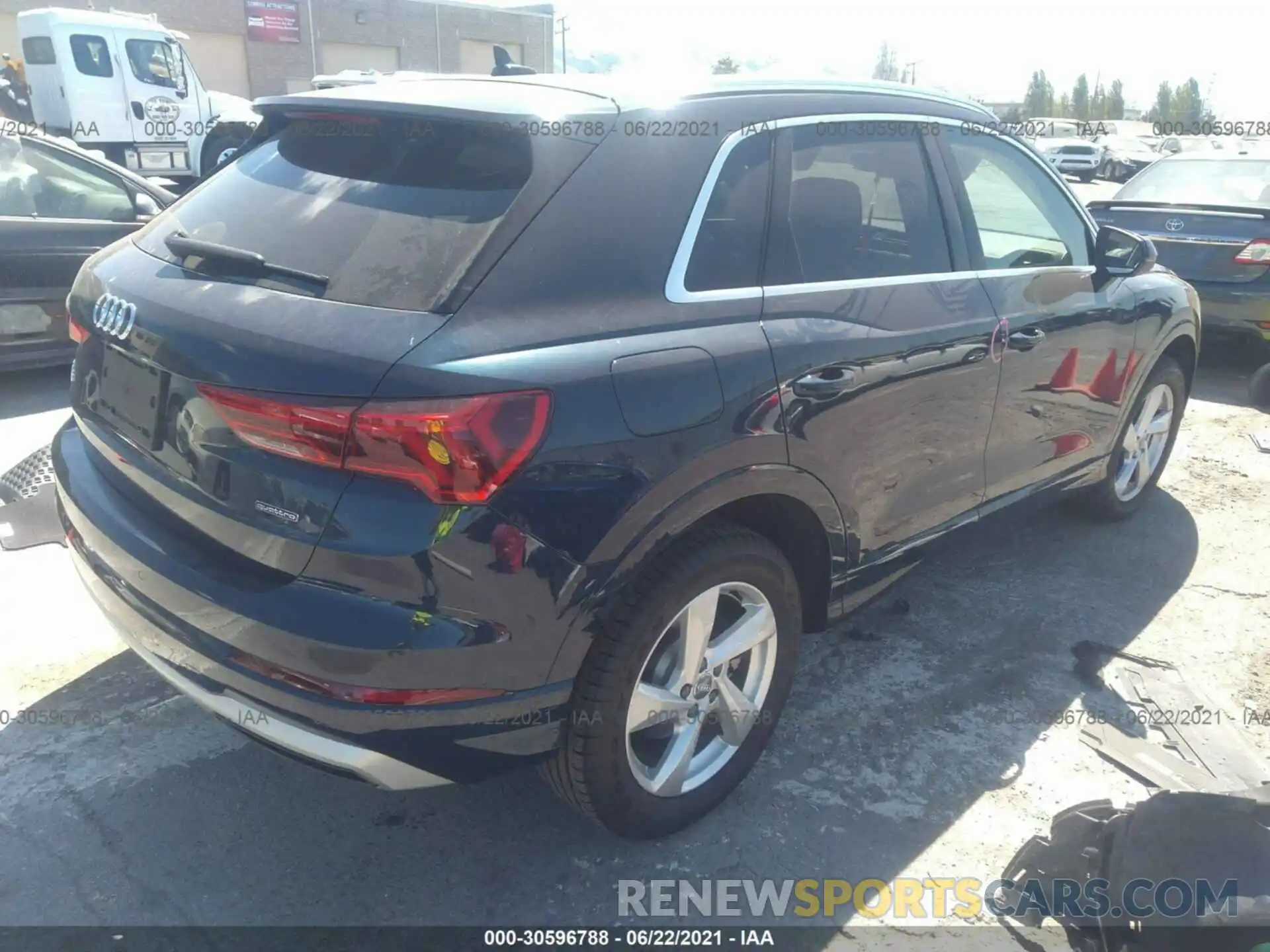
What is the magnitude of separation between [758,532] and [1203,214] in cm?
630

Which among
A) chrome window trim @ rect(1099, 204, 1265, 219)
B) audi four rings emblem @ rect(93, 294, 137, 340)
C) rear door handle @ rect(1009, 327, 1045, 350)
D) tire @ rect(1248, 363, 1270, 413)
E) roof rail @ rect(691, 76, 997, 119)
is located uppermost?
roof rail @ rect(691, 76, 997, 119)

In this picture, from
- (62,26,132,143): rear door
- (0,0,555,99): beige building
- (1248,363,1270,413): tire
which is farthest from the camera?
(0,0,555,99): beige building

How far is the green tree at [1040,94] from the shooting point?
72625 mm

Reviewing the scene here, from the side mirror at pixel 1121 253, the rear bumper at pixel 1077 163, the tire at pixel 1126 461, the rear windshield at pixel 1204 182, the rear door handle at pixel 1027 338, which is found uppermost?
the side mirror at pixel 1121 253

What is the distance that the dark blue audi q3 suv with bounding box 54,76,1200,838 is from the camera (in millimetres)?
2066

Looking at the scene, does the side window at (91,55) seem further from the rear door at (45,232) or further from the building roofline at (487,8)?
the building roofline at (487,8)

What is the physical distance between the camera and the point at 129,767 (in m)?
2.90

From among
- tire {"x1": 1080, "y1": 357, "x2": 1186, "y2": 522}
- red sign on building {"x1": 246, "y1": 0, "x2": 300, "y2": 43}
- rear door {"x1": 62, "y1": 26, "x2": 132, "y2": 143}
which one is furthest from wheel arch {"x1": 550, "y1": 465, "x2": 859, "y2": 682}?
red sign on building {"x1": 246, "y1": 0, "x2": 300, "y2": 43}

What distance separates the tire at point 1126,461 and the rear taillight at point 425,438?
338 centimetres

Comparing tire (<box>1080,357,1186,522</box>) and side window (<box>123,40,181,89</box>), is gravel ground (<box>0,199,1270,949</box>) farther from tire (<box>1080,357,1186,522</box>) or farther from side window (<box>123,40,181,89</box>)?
side window (<box>123,40,181,89</box>)

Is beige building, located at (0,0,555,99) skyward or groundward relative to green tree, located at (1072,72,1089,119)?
skyward

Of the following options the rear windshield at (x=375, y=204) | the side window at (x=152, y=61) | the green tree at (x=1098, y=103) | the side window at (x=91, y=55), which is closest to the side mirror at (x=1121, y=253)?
the rear windshield at (x=375, y=204)

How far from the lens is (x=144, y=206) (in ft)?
20.6

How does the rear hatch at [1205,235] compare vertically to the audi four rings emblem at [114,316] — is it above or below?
below
